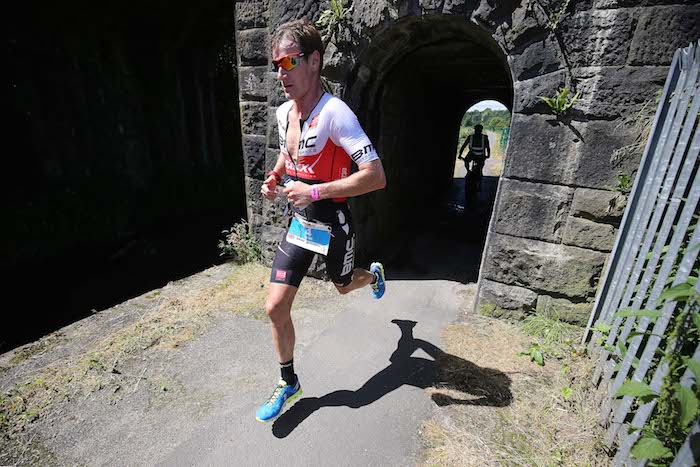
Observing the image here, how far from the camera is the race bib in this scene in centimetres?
225

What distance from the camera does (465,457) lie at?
2.00 metres

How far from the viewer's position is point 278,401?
2.25 metres

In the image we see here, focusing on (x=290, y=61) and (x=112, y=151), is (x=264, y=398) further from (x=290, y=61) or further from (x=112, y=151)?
(x=112, y=151)

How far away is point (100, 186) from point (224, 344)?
25.2ft

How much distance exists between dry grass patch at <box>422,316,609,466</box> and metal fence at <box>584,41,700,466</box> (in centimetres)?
17

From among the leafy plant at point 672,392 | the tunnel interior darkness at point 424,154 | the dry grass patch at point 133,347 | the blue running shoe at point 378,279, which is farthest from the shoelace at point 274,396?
the tunnel interior darkness at point 424,154

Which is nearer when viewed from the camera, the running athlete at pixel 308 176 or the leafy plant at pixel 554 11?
the running athlete at pixel 308 176

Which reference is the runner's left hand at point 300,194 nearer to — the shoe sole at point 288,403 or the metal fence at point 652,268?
the shoe sole at point 288,403

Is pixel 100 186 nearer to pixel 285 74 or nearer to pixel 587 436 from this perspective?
pixel 285 74

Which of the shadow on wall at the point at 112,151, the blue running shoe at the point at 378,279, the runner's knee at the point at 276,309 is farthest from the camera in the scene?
the shadow on wall at the point at 112,151

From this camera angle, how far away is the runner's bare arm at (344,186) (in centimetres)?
202

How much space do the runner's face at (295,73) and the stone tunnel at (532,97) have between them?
1478mm

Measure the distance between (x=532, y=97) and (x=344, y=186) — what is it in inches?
72.9

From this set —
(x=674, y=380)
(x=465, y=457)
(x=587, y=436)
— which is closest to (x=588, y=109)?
(x=674, y=380)
